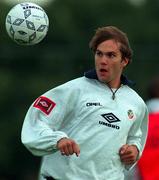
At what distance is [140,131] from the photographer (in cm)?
1101

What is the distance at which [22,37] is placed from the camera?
1151 centimetres

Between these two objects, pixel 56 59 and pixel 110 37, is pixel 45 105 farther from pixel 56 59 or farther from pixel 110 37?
pixel 56 59

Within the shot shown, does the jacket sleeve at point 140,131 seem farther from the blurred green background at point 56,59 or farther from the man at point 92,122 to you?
the blurred green background at point 56,59

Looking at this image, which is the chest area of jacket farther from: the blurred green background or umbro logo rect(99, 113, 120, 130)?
the blurred green background

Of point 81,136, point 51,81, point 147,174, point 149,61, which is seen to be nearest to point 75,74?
point 149,61

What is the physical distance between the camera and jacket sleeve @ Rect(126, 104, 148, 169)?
10.8m

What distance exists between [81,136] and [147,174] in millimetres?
1954

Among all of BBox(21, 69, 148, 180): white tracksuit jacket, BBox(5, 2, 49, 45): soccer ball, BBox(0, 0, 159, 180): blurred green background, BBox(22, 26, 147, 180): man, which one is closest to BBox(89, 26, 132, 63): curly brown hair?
BBox(22, 26, 147, 180): man

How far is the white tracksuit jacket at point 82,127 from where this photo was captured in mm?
10383

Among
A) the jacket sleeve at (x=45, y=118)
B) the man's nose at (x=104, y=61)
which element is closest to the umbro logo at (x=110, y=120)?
the jacket sleeve at (x=45, y=118)

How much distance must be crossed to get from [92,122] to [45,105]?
433mm

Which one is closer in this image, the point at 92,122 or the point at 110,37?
the point at 92,122

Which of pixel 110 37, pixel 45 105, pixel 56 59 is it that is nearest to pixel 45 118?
pixel 45 105

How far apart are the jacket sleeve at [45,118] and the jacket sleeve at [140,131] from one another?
0.67 m
